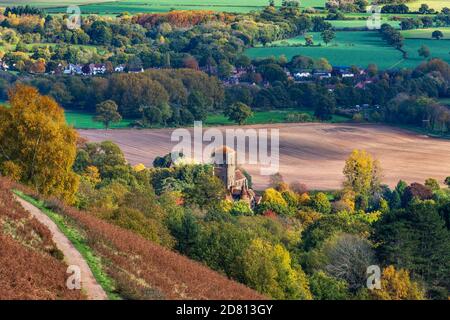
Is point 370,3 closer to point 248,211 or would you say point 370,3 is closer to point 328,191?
point 328,191

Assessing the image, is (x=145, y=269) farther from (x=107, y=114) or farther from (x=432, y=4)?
(x=432, y=4)

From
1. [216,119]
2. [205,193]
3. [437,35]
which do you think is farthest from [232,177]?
[437,35]

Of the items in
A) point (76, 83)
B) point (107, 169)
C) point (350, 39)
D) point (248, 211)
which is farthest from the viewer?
point (350, 39)

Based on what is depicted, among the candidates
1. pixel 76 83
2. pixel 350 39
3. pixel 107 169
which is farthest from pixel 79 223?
pixel 350 39

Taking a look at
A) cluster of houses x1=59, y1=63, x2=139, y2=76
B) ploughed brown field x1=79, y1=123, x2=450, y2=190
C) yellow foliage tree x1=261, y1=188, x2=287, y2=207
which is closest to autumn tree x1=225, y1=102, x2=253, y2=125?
ploughed brown field x1=79, y1=123, x2=450, y2=190

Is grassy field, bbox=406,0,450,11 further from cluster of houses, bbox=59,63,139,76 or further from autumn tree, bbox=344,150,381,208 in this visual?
autumn tree, bbox=344,150,381,208
